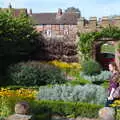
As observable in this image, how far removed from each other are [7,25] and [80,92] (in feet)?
46.7

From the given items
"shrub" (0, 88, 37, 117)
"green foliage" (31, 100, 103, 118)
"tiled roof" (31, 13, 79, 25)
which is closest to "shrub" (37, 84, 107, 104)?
"green foliage" (31, 100, 103, 118)

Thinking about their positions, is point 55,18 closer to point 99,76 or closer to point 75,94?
point 99,76

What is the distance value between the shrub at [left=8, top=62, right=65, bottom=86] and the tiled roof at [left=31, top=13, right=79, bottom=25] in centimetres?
3556

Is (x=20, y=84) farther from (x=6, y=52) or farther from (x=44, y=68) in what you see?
(x=6, y=52)

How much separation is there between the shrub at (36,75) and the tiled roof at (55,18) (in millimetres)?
35562

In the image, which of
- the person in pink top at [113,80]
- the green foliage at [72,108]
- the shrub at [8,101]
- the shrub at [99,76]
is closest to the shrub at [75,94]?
the green foliage at [72,108]

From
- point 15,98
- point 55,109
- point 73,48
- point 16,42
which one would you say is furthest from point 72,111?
point 73,48

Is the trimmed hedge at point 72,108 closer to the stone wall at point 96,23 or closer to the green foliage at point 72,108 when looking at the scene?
the green foliage at point 72,108

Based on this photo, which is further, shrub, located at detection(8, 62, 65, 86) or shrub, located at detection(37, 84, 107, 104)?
shrub, located at detection(8, 62, 65, 86)

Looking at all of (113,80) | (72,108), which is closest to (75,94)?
(72,108)

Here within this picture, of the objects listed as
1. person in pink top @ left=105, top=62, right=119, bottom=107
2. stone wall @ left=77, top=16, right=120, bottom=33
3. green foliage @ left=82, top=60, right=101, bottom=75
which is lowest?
green foliage @ left=82, top=60, right=101, bottom=75

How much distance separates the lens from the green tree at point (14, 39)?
2733cm

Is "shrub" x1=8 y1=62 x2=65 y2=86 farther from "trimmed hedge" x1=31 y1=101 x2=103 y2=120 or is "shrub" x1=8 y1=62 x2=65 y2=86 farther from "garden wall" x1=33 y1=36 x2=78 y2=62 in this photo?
"garden wall" x1=33 y1=36 x2=78 y2=62

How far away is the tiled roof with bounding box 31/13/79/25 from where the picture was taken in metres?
57.4
